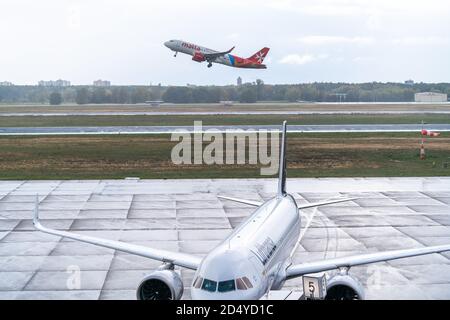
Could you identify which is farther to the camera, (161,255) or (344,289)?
(161,255)

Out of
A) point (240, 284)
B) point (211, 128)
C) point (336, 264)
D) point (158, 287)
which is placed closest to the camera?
point (240, 284)

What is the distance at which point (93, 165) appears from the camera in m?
63.4

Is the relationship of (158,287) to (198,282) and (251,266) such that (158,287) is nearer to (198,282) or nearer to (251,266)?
(198,282)

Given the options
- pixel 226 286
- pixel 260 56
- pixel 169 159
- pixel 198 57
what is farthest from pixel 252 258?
pixel 260 56

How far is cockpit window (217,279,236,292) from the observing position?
18.0 meters

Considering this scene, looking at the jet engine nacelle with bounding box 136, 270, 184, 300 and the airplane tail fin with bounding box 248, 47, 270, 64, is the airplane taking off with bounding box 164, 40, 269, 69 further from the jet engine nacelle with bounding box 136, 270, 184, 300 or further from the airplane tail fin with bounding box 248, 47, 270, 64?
the jet engine nacelle with bounding box 136, 270, 184, 300

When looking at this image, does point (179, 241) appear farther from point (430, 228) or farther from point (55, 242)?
point (430, 228)

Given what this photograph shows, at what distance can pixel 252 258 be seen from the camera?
1994 cm

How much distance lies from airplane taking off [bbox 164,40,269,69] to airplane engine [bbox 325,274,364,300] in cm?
12005

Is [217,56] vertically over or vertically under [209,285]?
over

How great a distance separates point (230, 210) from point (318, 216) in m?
5.78

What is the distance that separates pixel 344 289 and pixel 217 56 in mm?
122590
